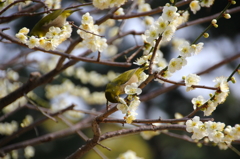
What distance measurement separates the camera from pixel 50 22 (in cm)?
99

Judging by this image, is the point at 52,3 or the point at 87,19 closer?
the point at 87,19

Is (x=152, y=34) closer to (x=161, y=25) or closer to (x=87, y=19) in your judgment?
(x=161, y=25)

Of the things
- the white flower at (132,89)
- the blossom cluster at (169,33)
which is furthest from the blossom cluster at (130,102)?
the blossom cluster at (169,33)

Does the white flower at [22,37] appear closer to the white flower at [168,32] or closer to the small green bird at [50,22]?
the small green bird at [50,22]

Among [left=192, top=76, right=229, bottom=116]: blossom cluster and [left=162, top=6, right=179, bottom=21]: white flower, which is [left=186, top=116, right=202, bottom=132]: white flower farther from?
[left=162, top=6, right=179, bottom=21]: white flower

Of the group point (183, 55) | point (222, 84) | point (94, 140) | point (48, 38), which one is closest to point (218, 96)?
point (222, 84)

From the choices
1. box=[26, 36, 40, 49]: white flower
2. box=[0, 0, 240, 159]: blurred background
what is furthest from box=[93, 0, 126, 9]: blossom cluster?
box=[0, 0, 240, 159]: blurred background

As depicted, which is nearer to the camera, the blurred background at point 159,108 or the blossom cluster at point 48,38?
the blossom cluster at point 48,38

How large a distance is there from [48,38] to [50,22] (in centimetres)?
6

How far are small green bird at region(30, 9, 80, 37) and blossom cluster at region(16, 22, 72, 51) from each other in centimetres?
2

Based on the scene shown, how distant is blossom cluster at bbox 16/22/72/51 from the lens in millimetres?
938

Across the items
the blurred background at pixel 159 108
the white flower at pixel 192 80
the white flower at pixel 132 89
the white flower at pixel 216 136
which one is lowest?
the blurred background at pixel 159 108

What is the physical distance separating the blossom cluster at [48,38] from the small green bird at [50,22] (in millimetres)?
15

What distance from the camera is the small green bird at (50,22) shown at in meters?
0.99
